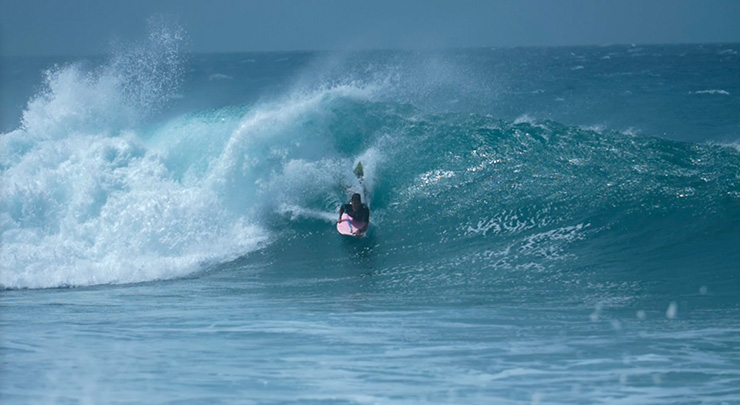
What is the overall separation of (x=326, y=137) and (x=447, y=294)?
677 centimetres

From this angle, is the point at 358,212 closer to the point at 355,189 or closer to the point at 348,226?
the point at 348,226

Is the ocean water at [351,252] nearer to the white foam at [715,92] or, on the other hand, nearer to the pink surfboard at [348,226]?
the pink surfboard at [348,226]

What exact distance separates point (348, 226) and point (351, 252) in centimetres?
80

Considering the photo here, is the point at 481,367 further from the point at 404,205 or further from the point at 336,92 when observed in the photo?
the point at 336,92

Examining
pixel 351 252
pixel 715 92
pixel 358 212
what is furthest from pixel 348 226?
pixel 715 92

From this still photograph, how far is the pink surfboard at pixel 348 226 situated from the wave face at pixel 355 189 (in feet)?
1.01

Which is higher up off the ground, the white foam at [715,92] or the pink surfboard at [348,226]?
the white foam at [715,92]

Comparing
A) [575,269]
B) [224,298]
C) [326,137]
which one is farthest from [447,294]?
[326,137]

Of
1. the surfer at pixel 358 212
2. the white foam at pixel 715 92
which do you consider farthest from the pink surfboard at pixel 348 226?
the white foam at pixel 715 92

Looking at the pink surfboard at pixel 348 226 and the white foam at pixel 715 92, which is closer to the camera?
the pink surfboard at pixel 348 226

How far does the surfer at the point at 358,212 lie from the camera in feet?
39.8

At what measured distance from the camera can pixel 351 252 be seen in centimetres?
1146

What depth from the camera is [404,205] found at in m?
13.0

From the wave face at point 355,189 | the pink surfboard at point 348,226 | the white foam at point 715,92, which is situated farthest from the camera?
the white foam at point 715,92
